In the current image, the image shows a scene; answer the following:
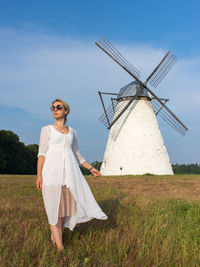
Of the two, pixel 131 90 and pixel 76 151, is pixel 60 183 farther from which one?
pixel 131 90

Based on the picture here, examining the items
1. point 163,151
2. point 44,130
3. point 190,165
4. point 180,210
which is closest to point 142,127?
point 163,151

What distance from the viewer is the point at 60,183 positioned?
332cm

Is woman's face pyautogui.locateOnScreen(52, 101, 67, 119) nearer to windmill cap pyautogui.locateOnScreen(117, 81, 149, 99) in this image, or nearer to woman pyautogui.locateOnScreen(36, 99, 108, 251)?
woman pyautogui.locateOnScreen(36, 99, 108, 251)

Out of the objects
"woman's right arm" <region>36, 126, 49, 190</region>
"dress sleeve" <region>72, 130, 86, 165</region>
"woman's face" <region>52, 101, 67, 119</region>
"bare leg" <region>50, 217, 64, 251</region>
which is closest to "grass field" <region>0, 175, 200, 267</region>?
"bare leg" <region>50, 217, 64, 251</region>

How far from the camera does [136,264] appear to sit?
2623mm

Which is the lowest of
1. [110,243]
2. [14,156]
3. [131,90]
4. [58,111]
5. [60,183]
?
[110,243]

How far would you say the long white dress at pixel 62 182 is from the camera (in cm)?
329

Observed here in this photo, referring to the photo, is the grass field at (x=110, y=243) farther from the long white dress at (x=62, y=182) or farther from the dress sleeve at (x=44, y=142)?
the dress sleeve at (x=44, y=142)

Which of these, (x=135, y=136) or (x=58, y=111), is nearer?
(x=58, y=111)

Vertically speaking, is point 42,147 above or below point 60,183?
above

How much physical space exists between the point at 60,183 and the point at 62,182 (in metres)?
0.04

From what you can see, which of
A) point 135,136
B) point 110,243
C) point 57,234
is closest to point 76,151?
point 57,234

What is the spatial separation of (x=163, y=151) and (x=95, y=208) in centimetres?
1978

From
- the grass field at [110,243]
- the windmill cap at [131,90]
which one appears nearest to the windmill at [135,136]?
the windmill cap at [131,90]
